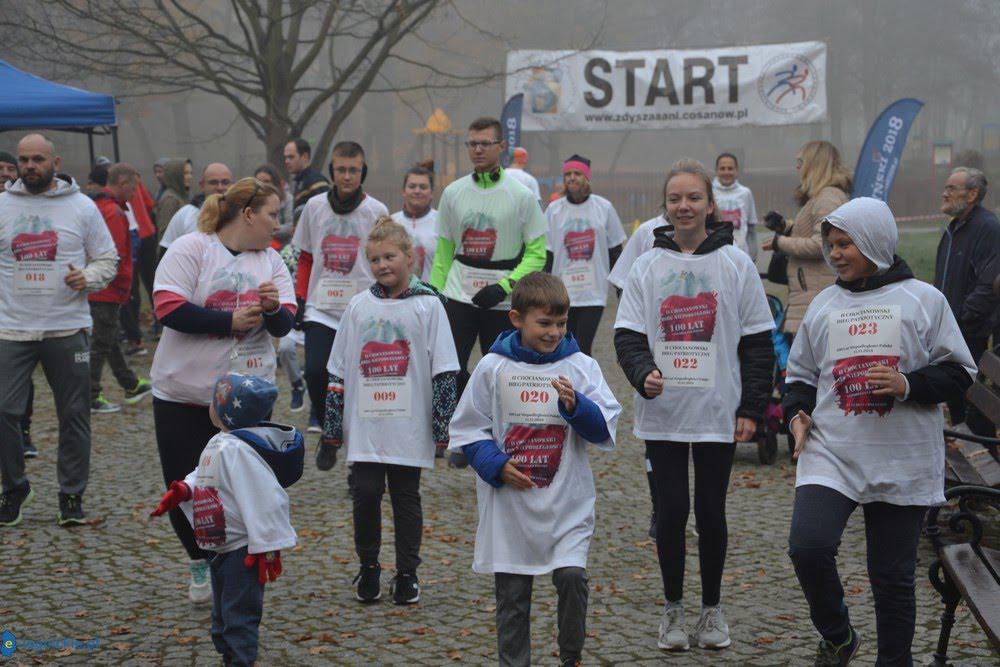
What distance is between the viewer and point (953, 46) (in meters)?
52.4

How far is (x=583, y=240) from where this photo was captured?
11.1 metres

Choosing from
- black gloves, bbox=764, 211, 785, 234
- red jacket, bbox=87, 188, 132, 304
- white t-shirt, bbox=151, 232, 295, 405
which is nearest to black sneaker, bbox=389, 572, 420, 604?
white t-shirt, bbox=151, 232, 295, 405

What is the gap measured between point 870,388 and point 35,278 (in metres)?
5.08

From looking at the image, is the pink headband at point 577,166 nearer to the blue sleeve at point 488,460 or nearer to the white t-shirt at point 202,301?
the white t-shirt at point 202,301

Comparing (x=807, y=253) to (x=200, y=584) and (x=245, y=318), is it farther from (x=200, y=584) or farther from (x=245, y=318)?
(x=200, y=584)

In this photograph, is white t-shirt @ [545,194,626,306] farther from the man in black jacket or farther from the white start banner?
the white start banner

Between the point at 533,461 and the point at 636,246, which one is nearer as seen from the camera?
the point at 533,461

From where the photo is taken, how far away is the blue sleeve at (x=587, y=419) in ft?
15.0

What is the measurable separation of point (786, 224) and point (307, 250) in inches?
125

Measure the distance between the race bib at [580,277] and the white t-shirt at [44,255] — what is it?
13.9 feet

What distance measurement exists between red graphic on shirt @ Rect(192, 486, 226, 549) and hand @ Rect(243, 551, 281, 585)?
0.43 ft

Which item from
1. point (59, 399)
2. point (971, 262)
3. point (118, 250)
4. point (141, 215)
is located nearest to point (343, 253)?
point (59, 399)

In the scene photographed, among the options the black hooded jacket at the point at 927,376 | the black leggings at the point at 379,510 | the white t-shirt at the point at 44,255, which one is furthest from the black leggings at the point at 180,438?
the black hooded jacket at the point at 927,376

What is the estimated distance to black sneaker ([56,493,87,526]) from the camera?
7746mm
